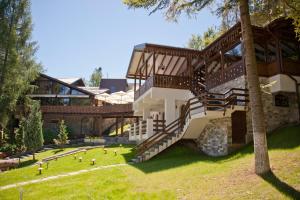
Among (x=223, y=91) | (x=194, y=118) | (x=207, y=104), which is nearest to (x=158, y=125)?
(x=194, y=118)

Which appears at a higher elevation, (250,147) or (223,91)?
(223,91)

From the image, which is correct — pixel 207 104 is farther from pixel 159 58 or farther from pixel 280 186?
pixel 159 58

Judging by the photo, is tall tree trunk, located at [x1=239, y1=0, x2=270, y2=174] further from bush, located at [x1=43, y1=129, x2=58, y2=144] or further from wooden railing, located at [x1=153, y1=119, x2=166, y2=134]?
bush, located at [x1=43, y1=129, x2=58, y2=144]

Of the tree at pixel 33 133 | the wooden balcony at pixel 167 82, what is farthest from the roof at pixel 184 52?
the tree at pixel 33 133

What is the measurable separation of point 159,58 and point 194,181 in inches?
566

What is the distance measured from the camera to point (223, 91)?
1869 cm

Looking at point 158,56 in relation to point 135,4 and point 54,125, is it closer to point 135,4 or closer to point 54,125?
point 135,4

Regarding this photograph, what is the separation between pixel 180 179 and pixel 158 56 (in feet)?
44.6

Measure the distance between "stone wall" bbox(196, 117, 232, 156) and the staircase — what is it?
0.38 m

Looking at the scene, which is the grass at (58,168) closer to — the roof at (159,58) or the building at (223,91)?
the building at (223,91)

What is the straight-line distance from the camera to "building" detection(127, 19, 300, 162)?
16078 millimetres

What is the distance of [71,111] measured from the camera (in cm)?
3972

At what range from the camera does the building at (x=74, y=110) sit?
3906 centimetres

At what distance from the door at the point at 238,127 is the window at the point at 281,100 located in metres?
2.49
